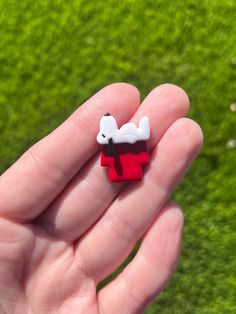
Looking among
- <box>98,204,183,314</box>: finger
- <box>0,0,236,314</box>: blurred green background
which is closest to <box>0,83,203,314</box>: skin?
<box>98,204,183,314</box>: finger

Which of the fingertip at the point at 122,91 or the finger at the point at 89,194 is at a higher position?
the fingertip at the point at 122,91

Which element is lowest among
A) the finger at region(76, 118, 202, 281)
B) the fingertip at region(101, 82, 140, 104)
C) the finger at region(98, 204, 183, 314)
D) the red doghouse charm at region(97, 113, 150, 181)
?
the finger at region(98, 204, 183, 314)

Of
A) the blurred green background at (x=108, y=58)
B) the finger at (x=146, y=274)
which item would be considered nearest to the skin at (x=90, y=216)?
the finger at (x=146, y=274)

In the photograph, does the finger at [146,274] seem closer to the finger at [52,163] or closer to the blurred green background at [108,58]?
the finger at [52,163]

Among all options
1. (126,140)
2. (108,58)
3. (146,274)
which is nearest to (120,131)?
(126,140)

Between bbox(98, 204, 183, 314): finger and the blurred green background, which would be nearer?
bbox(98, 204, 183, 314): finger

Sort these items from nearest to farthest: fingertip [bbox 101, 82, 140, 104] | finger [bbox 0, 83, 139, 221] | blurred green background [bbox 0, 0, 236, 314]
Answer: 1. finger [bbox 0, 83, 139, 221]
2. fingertip [bbox 101, 82, 140, 104]
3. blurred green background [bbox 0, 0, 236, 314]

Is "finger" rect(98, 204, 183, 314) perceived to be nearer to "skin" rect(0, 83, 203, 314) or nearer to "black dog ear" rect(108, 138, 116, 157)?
"skin" rect(0, 83, 203, 314)
